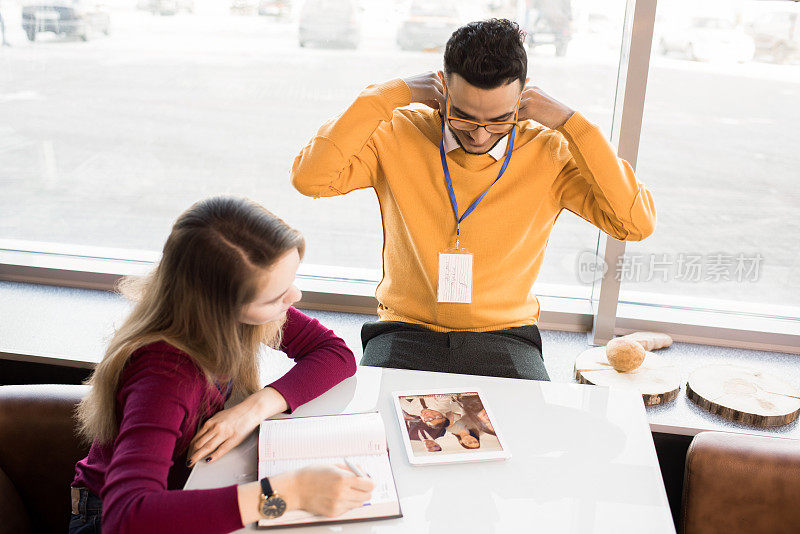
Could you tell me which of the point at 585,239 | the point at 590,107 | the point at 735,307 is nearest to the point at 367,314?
the point at 585,239

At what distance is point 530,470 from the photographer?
1260 millimetres

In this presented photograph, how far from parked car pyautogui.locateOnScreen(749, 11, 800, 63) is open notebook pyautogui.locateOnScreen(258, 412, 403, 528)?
1.84 metres

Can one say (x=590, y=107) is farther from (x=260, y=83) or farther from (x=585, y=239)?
(x=260, y=83)

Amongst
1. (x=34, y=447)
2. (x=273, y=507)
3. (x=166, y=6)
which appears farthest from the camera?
(x=166, y=6)

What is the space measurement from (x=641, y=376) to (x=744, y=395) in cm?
29

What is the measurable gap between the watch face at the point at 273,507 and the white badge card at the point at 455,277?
2.91ft

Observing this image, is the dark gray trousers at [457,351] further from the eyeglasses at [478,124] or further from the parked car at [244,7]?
the parked car at [244,7]

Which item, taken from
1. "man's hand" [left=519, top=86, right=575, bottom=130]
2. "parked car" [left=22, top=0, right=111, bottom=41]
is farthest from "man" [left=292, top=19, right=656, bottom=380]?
"parked car" [left=22, top=0, right=111, bottom=41]

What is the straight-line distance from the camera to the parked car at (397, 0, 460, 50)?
2.39 m

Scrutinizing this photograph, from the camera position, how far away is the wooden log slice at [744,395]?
198cm

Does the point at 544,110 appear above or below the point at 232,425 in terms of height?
above

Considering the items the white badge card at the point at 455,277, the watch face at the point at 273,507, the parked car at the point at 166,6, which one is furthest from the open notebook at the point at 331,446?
the parked car at the point at 166,6

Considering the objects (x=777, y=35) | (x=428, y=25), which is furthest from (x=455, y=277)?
(x=777, y=35)

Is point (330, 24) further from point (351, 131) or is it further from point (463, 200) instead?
point (463, 200)
